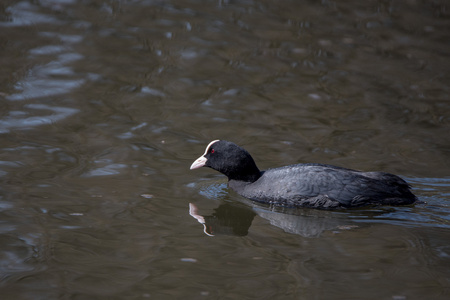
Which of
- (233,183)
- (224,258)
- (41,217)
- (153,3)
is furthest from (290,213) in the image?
(153,3)

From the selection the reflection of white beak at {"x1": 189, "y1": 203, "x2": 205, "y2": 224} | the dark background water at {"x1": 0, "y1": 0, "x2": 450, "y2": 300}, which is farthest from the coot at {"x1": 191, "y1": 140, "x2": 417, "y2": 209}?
the reflection of white beak at {"x1": 189, "y1": 203, "x2": 205, "y2": 224}

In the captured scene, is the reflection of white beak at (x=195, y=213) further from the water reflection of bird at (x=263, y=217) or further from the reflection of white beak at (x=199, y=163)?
the reflection of white beak at (x=199, y=163)

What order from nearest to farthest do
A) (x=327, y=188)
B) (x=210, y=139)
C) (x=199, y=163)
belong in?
1. (x=327, y=188)
2. (x=199, y=163)
3. (x=210, y=139)

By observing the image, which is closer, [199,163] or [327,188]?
[327,188]

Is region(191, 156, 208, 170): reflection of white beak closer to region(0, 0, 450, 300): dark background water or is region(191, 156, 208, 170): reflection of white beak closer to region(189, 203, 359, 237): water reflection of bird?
region(0, 0, 450, 300): dark background water

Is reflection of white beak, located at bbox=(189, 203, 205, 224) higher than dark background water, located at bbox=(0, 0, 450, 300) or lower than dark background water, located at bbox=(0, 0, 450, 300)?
lower

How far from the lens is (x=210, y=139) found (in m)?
8.84

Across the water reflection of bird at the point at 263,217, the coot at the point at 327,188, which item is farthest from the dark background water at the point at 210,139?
the coot at the point at 327,188

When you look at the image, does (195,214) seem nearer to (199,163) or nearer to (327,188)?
(199,163)

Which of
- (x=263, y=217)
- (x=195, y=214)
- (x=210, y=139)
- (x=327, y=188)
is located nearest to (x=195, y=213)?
(x=195, y=214)

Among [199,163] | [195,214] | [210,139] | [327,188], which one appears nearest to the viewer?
[195,214]

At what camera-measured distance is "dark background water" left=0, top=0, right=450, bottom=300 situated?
546 centimetres

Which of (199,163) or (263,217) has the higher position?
(199,163)

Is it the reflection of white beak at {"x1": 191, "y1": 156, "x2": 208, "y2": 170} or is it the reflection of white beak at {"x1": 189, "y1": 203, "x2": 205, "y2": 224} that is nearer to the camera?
the reflection of white beak at {"x1": 189, "y1": 203, "x2": 205, "y2": 224}
